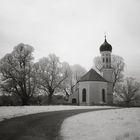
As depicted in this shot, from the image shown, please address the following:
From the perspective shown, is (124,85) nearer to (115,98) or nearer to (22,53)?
(115,98)

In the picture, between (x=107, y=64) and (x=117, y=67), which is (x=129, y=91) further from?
(x=107, y=64)

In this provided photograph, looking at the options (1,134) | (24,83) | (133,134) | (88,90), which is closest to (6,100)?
(24,83)

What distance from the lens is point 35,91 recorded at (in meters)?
41.9

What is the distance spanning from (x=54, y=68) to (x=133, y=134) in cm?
3904

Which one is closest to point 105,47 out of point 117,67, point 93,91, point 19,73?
point 117,67

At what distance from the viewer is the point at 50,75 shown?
153ft

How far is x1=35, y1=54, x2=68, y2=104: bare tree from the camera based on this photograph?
147 ft

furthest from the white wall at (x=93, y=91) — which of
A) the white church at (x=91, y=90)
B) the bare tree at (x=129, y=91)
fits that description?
the bare tree at (x=129, y=91)

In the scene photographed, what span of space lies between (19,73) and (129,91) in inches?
1326

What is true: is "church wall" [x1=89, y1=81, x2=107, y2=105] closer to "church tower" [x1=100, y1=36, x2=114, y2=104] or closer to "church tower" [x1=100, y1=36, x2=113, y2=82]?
"church tower" [x1=100, y1=36, x2=114, y2=104]

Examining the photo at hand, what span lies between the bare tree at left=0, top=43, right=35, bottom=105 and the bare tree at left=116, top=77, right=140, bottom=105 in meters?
26.5

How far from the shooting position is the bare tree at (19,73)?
3778cm

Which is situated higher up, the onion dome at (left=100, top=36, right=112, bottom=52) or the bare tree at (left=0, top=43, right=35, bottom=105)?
the onion dome at (left=100, top=36, right=112, bottom=52)

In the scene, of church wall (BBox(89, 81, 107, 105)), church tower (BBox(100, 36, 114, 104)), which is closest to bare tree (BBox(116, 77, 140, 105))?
church tower (BBox(100, 36, 114, 104))
